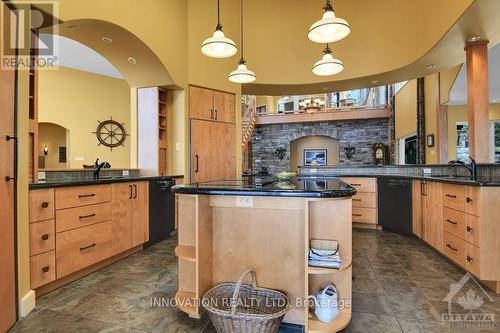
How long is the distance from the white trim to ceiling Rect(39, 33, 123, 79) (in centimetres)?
461

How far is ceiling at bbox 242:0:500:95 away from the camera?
408 centimetres

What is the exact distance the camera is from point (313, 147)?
11.9 m

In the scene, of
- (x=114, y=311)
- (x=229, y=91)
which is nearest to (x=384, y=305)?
(x=114, y=311)

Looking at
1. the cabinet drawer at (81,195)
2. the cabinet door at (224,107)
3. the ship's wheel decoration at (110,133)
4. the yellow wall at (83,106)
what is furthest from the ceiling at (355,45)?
the yellow wall at (83,106)

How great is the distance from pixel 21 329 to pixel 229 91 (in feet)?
13.8

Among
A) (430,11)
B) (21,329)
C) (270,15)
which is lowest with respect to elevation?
(21,329)

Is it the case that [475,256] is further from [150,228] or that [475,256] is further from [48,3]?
[48,3]

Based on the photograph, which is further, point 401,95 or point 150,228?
point 401,95

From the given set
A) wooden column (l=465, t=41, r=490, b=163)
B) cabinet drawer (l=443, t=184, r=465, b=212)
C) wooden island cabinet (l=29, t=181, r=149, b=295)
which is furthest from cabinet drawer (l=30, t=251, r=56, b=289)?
wooden column (l=465, t=41, r=490, b=163)

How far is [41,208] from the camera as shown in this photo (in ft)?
7.39

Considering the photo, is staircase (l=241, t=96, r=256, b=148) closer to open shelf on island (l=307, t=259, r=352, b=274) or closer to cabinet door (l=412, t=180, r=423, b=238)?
cabinet door (l=412, t=180, r=423, b=238)

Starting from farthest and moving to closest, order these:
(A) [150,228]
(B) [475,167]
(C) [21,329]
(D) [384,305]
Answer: (A) [150,228]
(B) [475,167]
(D) [384,305]
(C) [21,329]

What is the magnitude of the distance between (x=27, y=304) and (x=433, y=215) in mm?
4124

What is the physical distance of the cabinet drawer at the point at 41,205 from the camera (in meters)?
2.18
